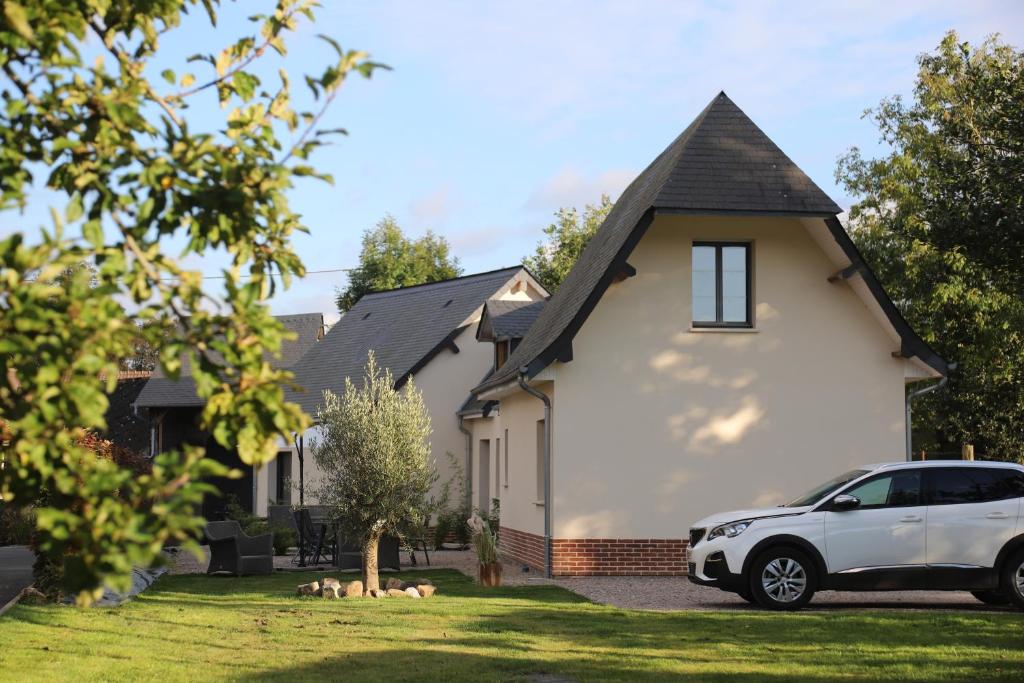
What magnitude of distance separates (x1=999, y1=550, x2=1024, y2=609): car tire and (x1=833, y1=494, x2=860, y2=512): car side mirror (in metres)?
1.84

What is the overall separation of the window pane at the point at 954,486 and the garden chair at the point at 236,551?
11.1 metres

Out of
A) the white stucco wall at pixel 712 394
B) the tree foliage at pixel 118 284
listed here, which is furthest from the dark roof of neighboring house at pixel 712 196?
the tree foliage at pixel 118 284

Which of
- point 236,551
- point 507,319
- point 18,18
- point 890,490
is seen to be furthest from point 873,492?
point 507,319

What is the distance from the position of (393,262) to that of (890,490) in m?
49.7

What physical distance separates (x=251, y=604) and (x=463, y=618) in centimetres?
344

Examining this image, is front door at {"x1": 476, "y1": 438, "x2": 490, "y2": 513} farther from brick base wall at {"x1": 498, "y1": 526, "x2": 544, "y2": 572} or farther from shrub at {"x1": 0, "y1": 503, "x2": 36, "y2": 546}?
shrub at {"x1": 0, "y1": 503, "x2": 36, "y2": 546}

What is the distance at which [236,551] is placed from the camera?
68.0ft

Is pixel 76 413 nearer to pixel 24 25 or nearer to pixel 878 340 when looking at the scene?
pixel 24 25

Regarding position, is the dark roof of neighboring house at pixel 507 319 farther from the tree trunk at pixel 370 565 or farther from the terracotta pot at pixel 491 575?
the tree trunk at pixel 370 565

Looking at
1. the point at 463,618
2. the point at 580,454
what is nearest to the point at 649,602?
the point at 463,618

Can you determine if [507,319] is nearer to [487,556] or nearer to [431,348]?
[431,348]

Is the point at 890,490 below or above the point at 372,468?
below

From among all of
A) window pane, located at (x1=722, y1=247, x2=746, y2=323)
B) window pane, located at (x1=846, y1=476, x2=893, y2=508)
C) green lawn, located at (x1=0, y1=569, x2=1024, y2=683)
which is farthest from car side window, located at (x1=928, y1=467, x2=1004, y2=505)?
window pane, located at (x1=722, y1=247, x2=746, y2=323)

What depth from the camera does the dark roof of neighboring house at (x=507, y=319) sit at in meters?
27.5
